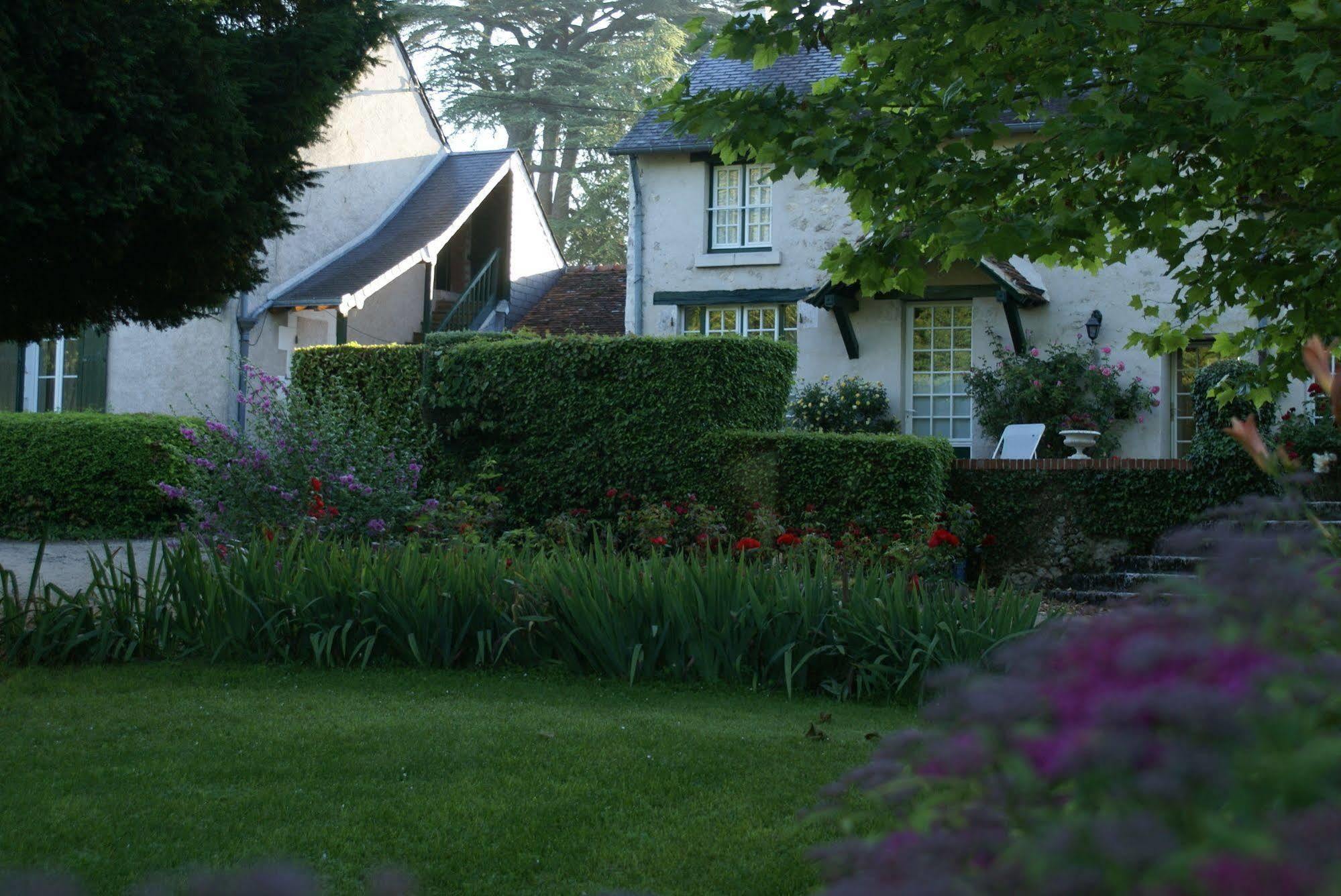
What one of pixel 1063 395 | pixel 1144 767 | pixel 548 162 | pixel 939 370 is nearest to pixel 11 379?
pixel 939 370

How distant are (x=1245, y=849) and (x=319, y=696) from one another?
563 cm

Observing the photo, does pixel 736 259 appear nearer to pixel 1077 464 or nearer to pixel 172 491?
pixel 1077 464

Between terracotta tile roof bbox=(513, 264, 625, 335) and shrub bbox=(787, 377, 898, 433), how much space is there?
163 inches

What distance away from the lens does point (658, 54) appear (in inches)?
1194

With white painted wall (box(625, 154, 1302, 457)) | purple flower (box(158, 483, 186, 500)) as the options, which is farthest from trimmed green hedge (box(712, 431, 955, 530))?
white painted wall (box(625, 154, 1302, 457))

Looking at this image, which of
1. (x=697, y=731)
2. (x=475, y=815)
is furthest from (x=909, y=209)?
(x=475, y=815)

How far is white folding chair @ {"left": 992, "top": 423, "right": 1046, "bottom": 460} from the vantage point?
14.4 metres

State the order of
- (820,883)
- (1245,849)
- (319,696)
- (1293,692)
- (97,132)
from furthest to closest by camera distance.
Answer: (97,132)
(319,696)
(820,883)
(1293,692)
(1245,849)

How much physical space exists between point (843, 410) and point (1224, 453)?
18.3 ft

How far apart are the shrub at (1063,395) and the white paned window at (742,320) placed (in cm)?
307

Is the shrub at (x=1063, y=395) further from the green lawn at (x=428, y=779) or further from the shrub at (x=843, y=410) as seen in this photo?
the green lawn at (x=428, y=779)

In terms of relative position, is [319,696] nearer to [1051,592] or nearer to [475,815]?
[475,815]

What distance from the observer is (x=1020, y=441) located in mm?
14586

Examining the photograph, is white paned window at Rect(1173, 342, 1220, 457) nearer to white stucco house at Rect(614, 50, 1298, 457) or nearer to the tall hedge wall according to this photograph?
white stucco house at Rect(614, 50, 1298, 457)
